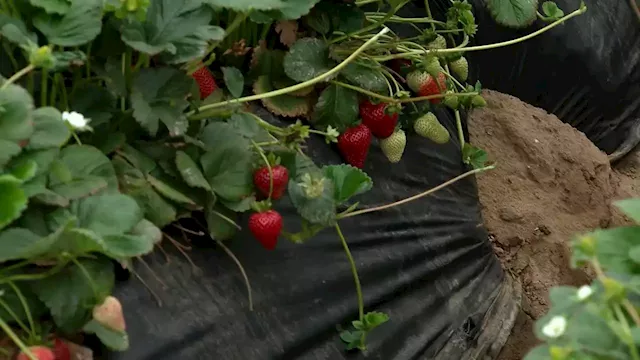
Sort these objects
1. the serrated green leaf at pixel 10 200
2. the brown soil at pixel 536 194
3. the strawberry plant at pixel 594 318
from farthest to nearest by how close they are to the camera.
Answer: the brown soil at pixel 536 194 < the serrated green leaf at pixel 10 200 < the strawberry plant at pixel 594 318

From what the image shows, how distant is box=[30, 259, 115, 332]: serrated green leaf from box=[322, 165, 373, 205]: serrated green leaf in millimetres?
317

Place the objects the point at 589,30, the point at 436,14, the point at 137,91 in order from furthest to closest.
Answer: the point at 589,30, the point at 436,14, the point at 137,91

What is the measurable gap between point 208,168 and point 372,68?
368mm

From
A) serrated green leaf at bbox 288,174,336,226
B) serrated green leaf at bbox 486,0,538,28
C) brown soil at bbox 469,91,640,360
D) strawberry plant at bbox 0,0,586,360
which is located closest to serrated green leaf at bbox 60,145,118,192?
strawberry plant at bbox 0,0,586,360

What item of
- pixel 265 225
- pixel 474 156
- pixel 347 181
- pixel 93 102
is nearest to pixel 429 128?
pixel 474 156

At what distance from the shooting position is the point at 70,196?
2.28 ft

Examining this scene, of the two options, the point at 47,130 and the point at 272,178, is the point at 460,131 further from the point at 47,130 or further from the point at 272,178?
the point at 47,130

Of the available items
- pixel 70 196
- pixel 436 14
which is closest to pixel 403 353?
pixel 70 196

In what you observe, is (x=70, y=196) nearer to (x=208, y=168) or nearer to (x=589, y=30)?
(x=208, y=168)

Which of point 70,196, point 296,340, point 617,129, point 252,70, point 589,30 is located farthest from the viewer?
point 617,129

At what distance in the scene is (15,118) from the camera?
63 centimetres

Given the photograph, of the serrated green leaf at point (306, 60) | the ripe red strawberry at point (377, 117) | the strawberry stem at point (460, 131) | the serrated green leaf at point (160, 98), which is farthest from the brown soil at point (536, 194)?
the serrated green leaf at point (160, 98)

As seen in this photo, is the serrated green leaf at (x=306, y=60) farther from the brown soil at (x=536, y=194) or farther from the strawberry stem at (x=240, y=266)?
the brown soil at (x=536, y=194)

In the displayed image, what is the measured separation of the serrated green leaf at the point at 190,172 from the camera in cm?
80
